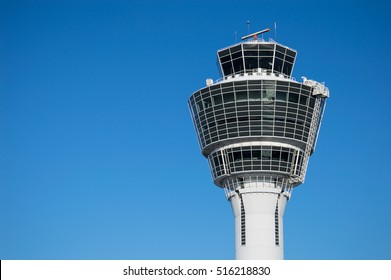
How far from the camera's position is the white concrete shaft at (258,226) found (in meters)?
127

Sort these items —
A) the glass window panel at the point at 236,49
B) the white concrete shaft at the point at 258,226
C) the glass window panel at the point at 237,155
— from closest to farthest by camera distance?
the white concrete shaft at the point at 258,226, the glass window panel at the point at 237,155, the glass window panel at the point at 236,49

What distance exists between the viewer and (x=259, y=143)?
130875 millimetres

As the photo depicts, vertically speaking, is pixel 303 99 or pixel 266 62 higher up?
pixel 266 62

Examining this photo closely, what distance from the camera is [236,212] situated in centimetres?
13125

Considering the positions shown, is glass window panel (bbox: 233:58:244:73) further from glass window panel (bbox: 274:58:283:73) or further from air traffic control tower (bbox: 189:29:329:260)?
glass window panel (bbox: 274:58:283:73)

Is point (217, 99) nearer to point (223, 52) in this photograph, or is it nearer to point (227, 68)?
point (227, 68)

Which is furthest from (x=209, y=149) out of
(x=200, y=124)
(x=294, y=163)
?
(x=294, y=163)

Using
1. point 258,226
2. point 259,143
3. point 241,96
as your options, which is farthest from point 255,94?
point 258,226

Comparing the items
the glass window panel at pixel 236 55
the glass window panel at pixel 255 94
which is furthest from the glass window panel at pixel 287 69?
the glass window panel at pixel 255 94

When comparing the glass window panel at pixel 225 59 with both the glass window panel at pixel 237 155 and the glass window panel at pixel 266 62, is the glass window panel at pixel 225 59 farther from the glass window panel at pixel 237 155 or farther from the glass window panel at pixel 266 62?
the glass window panel at pixel 237 155

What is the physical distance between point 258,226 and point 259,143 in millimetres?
14248

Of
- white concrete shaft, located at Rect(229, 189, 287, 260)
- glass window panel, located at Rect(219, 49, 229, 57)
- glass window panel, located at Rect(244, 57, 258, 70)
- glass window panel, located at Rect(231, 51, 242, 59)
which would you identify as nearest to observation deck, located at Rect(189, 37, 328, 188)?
glass window panel, located at Rect(244, 57, 258, 70)

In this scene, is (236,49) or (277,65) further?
(236,49)
